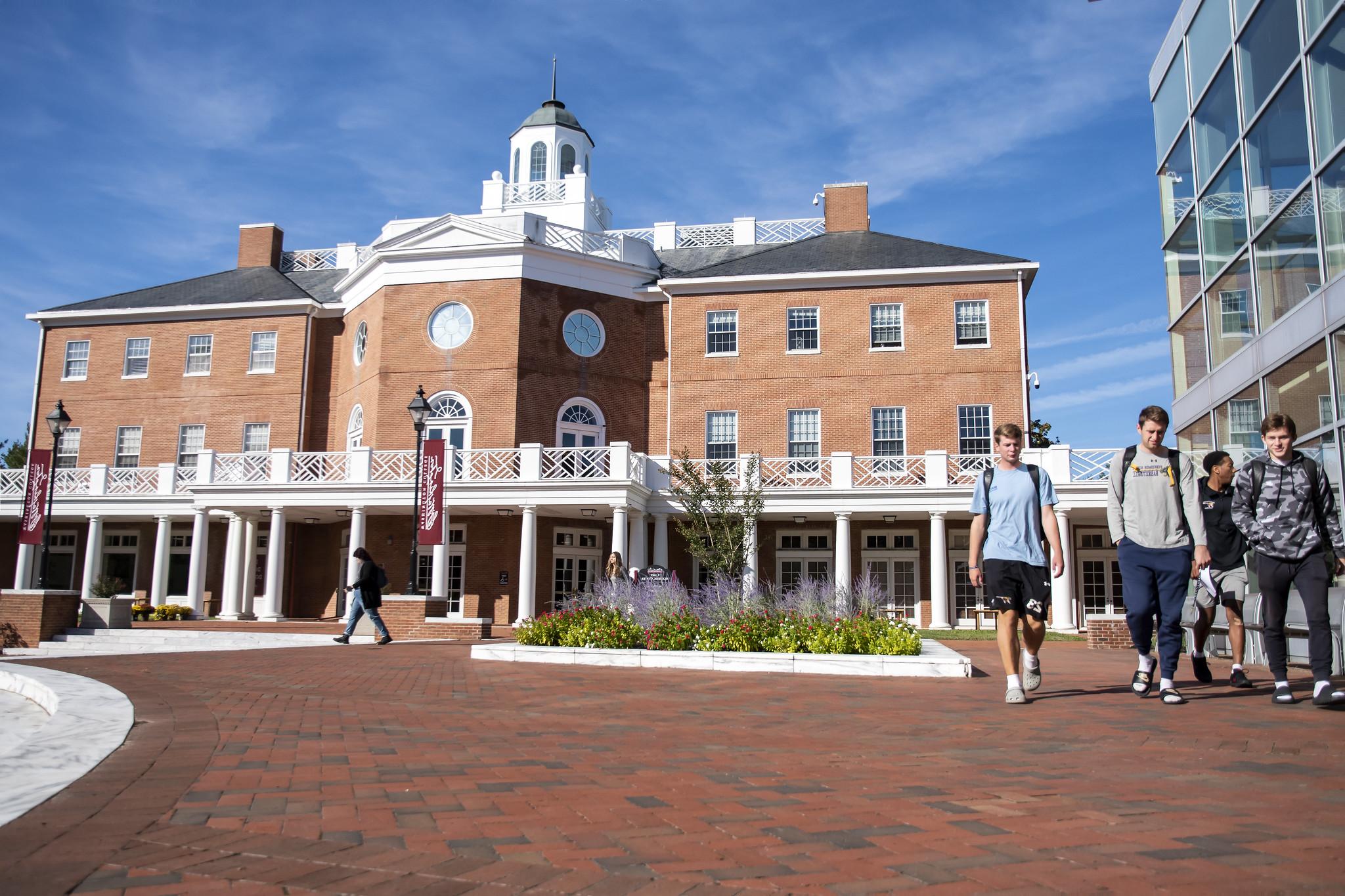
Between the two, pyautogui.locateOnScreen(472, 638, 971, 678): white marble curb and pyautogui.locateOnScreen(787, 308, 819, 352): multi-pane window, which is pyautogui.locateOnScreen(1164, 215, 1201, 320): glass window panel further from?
pyautogui.locateOnScreen(787, 308, 819, 352): multi-pane window

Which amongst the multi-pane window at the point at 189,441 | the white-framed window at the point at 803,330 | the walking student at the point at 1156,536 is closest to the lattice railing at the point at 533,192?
the white-framed window at the point at 803,330

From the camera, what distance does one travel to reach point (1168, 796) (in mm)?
4156

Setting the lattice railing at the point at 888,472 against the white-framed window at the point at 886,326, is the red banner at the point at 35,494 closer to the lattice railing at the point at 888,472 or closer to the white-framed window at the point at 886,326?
the lattice railing at the point at 888,472

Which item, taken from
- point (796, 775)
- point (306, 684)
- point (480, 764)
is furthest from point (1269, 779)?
point (306, 684)

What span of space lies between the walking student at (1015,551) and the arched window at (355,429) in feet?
81.6

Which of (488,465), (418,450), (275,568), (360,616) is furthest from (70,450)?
(360,616)

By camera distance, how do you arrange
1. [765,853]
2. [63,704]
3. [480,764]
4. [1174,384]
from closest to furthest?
[765,853] → [480,764] → [63,704] → [1174,384]

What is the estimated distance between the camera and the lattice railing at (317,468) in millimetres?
27391

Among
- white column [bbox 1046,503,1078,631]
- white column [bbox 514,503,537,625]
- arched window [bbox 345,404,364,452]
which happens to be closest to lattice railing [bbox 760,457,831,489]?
white column [bbox 1046,503,1078,631]

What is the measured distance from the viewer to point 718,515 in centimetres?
2455

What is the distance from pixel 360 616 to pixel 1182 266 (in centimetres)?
1408

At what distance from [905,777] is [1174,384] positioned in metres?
14.5

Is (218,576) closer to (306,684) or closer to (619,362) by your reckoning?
(619,362)

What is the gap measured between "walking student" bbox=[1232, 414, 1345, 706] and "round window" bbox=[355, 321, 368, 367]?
88.9 feet
